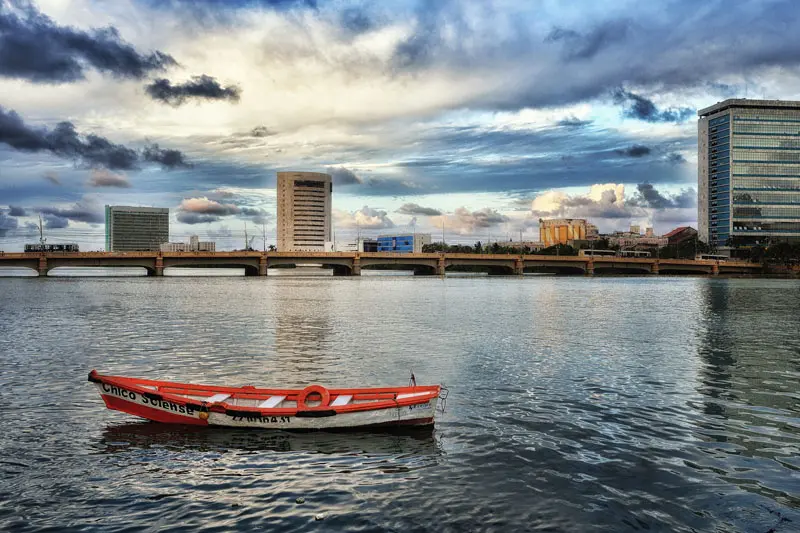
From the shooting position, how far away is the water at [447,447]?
13281 millimetres

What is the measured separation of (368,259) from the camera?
19750cm

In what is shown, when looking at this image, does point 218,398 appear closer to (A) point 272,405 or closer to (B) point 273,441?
(A) point 272,405

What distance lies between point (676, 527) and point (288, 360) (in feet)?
78.2

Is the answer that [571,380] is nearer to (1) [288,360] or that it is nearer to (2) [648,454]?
(2) [648,454]

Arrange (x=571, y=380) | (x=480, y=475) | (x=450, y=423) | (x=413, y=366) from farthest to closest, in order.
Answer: (x=413, y=366), (x=571, y=380), (x=450, y=423), (x=480, y=475)

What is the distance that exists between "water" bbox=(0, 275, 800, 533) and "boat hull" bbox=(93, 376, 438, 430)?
0.40 metres

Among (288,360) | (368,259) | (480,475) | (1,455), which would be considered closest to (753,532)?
(480,475)

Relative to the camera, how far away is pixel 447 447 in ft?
58.1

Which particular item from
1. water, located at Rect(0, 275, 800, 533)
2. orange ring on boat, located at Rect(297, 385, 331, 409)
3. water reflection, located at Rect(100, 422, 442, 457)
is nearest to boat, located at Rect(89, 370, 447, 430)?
orange ring on boat, located at Rect(297, 385, 331, 409)

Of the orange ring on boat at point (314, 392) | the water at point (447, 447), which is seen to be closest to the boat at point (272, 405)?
the orange ring on boat at point (314, 392)

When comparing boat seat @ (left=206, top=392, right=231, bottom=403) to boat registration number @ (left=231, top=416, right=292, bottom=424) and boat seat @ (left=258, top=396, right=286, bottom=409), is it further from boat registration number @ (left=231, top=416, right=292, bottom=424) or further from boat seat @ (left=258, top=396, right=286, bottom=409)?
boat seat @ (left=258, top=396, right=286, bottom=409)

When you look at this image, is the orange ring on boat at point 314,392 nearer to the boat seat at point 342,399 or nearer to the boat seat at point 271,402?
the boat seat at point 342,399

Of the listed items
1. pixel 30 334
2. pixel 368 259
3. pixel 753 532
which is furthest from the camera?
pixel 368 259

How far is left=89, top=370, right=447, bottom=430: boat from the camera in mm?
18328
